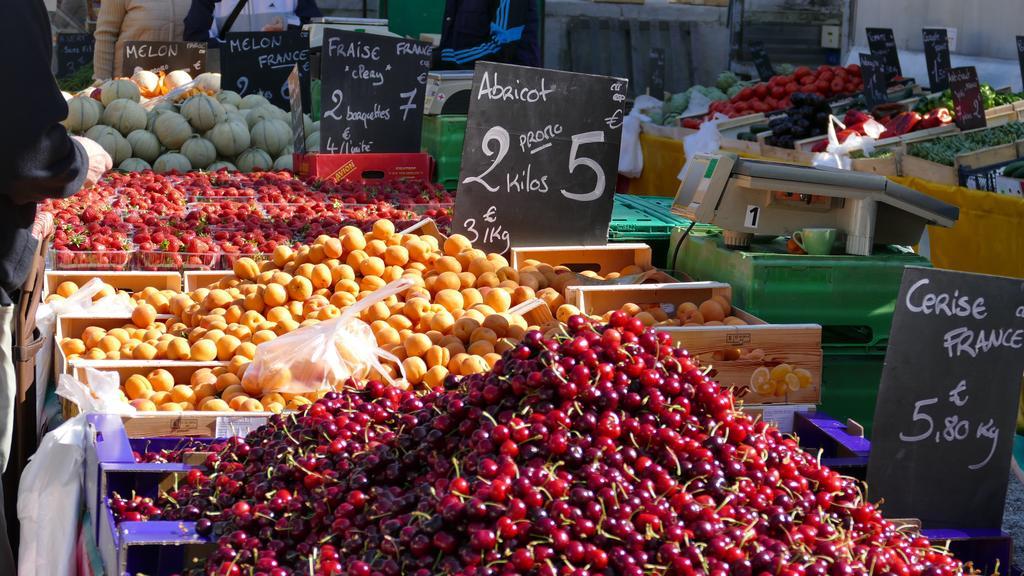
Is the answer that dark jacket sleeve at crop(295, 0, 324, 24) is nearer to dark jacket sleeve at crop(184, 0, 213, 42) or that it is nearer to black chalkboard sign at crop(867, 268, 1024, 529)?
dark jacket sleeve at crop(184, 0, 213, 42)

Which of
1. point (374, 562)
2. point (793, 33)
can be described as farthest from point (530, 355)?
point (793, 33)

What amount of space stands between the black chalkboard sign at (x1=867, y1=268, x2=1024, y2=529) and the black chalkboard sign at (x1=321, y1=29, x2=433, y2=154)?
3.53 meters

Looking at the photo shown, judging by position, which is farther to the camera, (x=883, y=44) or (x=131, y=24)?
(x=131, y=24)

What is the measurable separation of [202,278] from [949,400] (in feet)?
8.64

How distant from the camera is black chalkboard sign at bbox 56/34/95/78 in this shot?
11469mm

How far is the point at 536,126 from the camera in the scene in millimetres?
3932

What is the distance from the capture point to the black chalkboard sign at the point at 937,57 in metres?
7.59

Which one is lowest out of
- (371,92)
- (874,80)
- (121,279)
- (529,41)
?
(121,279)

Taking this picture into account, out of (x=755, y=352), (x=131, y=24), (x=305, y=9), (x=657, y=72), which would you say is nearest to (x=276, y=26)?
(x=305, y=9)

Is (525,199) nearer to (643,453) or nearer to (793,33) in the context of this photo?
(643,453)

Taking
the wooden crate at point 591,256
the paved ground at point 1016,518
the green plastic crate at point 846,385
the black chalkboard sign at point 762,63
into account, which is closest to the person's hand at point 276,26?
the black chalkboard sign at point 762,63

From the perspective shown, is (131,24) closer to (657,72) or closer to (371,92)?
(371,92)

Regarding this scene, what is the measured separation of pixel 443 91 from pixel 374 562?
16.4 feet

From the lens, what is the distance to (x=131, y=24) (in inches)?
337
